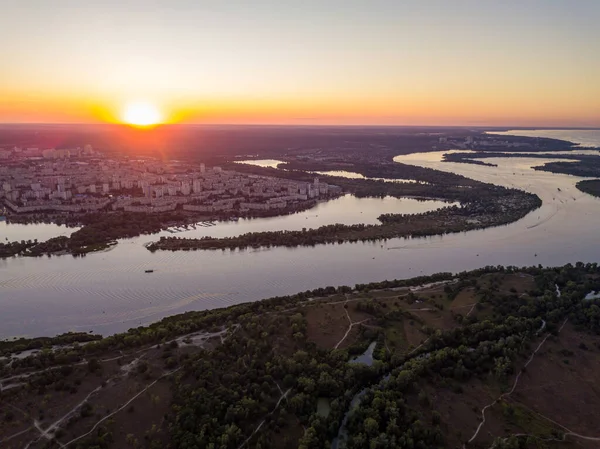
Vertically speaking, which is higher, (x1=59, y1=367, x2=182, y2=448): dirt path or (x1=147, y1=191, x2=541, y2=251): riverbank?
(x1=147, y1=191, x2=541, y2=251): riverbank

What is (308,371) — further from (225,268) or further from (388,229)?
(388,229)

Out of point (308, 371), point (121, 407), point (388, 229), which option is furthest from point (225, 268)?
point (388, 229)

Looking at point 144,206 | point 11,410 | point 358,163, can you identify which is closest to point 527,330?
point 11,410

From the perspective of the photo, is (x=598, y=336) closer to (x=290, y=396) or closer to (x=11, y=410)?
(x=290, y=396)

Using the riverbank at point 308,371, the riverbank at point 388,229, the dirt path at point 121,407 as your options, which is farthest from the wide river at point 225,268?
the dirt path at point 121,407

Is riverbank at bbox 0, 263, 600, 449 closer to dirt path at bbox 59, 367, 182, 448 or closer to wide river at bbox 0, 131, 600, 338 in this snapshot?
dirt path at bbox 59, 367, 182, 448

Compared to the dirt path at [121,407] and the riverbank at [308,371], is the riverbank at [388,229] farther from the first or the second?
the dirt path at [121,407]

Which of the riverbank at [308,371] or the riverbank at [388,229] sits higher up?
the riverbank at [388,229]

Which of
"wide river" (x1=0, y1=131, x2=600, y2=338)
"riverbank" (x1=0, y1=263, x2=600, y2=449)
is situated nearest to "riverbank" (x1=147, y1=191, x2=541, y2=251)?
"wide river" (x1=0, y1=131, x2=600, y2=338)
